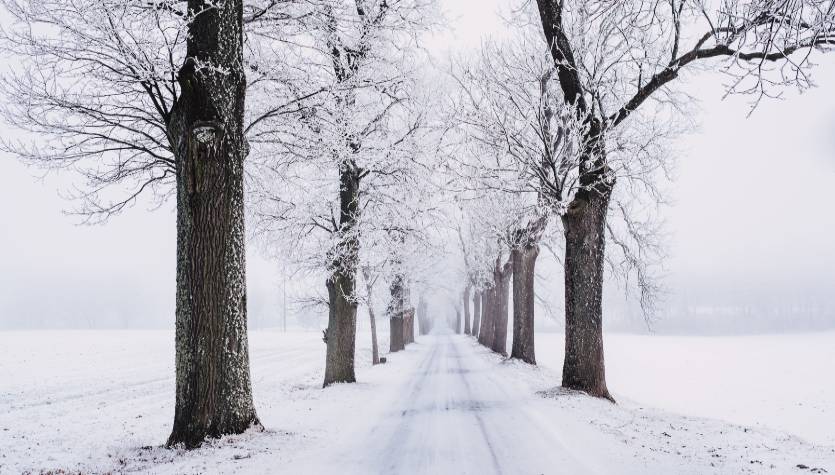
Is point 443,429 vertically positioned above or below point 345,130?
below

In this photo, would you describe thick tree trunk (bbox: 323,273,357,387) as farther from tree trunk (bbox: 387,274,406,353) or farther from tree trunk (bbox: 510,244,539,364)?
tree trunk (bbox: 387,274,406,353)

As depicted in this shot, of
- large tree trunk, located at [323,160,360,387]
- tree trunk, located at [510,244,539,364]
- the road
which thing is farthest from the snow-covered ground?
tree trunk, located at [510,244,539,364]

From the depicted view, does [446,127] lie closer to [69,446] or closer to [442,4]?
[442,4]

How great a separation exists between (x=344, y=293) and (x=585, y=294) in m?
6.15

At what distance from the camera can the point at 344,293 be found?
12.7 metres

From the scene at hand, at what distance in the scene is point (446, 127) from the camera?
37.5 ft

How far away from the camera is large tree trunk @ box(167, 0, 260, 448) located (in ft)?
19.5

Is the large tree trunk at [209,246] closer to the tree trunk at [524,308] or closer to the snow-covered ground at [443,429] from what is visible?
the snow-covered ground at [443,429]

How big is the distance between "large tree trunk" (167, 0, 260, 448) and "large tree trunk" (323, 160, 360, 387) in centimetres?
619

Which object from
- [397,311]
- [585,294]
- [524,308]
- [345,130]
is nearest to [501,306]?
[397,311]

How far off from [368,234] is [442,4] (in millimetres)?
5959

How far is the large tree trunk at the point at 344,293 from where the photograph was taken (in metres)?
12.6

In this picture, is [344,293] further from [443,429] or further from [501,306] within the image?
[501,306]

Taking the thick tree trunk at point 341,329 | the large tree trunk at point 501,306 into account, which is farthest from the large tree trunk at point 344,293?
the large tree trunk at point 501,306
